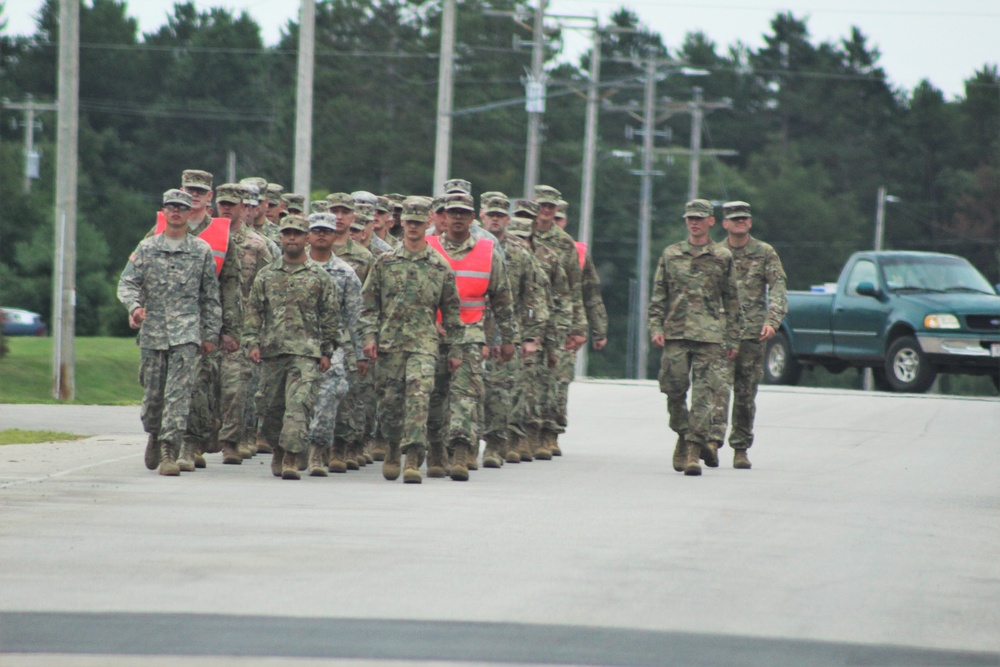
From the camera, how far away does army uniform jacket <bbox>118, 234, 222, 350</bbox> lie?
14.2m

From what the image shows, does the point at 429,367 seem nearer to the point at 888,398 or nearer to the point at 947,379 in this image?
the point at 888,398

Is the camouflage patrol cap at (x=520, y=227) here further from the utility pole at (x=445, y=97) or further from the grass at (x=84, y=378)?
the utility pole at (x=445, y=97)

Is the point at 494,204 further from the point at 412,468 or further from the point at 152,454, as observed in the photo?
the point at 152,454

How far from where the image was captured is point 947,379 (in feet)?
266

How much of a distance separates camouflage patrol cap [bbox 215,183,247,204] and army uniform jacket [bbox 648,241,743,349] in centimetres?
320

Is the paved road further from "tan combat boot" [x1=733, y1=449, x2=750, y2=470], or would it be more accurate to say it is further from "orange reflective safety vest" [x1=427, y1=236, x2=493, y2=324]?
"orange reflective safety vest" [x1=427, y1=236, x2=493, y2=324]

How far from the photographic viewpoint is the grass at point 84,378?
2605cm

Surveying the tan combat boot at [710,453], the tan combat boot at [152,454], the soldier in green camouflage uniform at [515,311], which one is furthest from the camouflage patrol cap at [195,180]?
the tan combat boot at [710,453]

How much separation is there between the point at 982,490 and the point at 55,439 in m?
7.78

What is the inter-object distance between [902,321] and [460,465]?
15.0m

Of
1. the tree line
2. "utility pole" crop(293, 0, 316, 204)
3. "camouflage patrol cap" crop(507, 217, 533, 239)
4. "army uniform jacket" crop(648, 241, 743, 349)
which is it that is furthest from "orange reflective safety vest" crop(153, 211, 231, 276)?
the tree line

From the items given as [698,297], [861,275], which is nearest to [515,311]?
[698,297]

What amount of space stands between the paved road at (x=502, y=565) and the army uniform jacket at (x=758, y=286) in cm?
118

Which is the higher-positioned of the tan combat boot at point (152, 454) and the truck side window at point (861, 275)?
the truck side window at point (861, 275)
